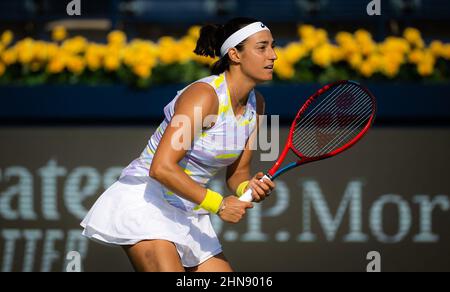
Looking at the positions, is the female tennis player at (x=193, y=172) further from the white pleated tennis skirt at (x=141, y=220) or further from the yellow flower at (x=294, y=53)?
the yellow flower at (x=294, y=53)

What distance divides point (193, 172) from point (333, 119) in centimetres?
76

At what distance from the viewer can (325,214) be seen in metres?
5.25

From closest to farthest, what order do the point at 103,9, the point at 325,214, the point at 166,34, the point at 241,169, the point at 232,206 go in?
the point at 232,206 → the point at 241,169 → the point at 325,214 → the point at 166,34 → the point at 103,9

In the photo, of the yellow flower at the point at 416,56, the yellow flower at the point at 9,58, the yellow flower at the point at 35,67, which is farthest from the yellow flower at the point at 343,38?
the yellow flower at the point at 9,58

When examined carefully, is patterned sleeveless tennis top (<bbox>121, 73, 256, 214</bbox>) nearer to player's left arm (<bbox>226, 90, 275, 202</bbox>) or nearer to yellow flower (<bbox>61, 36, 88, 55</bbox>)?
player's left arm (<bbox>226, 90, 275, 202</bbox>)

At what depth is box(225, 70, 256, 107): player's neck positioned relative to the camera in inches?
137

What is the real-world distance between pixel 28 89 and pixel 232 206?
8.01ft

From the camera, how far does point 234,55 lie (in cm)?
354

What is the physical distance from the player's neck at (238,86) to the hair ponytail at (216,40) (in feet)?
0.27

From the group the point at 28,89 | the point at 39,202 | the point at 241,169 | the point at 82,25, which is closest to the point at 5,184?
the point at 39,202

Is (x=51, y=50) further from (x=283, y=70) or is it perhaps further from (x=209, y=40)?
(x=209, y=40)

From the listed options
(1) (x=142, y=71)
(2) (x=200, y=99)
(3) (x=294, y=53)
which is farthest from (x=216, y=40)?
(3) (x=294, y=53)

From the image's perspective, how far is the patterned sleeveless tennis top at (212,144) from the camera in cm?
342

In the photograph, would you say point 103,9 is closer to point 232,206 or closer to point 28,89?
point 28,89
